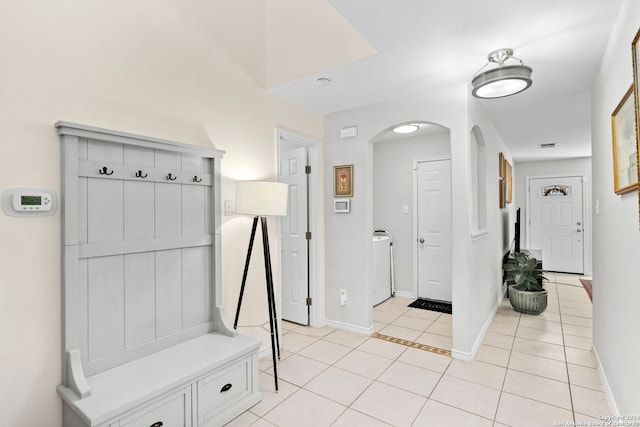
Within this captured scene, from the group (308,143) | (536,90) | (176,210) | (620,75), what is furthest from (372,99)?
(176,210)

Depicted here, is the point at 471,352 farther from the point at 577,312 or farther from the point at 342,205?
the point at 577,312

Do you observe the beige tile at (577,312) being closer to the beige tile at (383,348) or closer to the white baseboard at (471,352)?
the white baseboard at (471,352)

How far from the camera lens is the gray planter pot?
3984mm

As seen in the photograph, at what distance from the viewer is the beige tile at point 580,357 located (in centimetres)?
272

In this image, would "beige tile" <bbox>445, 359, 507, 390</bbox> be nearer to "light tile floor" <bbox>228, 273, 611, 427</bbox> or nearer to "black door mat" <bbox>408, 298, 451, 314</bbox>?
"light tile floor" <bbox>228, 273, 611, 427</bbox>

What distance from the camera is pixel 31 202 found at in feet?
5.25

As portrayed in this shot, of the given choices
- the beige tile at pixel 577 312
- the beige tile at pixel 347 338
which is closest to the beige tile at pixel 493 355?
the beige tile at pixel 347 338

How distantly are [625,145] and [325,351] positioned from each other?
2.58 m

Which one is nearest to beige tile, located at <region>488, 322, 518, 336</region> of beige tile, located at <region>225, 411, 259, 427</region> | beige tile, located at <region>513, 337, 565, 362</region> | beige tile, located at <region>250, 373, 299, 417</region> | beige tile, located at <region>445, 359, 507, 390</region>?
beige tile, located at <region>513, 337, 565, 362</region>

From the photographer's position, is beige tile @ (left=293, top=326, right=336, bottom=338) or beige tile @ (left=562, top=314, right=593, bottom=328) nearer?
beige tile @ (left=293, top=326, right=336, bottom=338)

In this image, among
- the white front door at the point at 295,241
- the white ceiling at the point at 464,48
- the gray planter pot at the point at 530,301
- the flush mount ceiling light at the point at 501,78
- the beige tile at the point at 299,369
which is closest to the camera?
the white ceiling at the point at 464,48

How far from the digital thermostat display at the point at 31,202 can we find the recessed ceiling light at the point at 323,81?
200 centimetres

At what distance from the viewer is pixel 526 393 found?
7.50 feet

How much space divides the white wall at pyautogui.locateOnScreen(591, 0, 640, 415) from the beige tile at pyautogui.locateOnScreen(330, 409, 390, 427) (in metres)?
1.28
